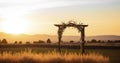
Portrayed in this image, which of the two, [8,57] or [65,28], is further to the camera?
[65,28]

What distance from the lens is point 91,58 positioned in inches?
979

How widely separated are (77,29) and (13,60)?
411 inches

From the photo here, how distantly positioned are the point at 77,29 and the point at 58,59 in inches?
369

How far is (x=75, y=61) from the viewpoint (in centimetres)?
2441

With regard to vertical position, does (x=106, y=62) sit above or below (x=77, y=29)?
below

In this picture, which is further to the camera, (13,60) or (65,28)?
(65,28)

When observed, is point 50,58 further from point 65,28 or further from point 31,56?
point 65,28

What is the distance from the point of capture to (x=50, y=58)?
24766 millimetres

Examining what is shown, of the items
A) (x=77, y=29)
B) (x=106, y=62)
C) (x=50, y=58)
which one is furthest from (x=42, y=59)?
(x=77, y=29)

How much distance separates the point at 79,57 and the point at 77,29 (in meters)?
8.78

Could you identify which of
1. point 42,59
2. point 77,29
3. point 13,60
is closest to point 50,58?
point 42,59

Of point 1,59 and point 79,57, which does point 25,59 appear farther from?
point 79,57

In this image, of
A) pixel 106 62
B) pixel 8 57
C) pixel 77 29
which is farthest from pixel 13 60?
pixel 77 29

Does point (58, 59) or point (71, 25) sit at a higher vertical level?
point (71, 25)
